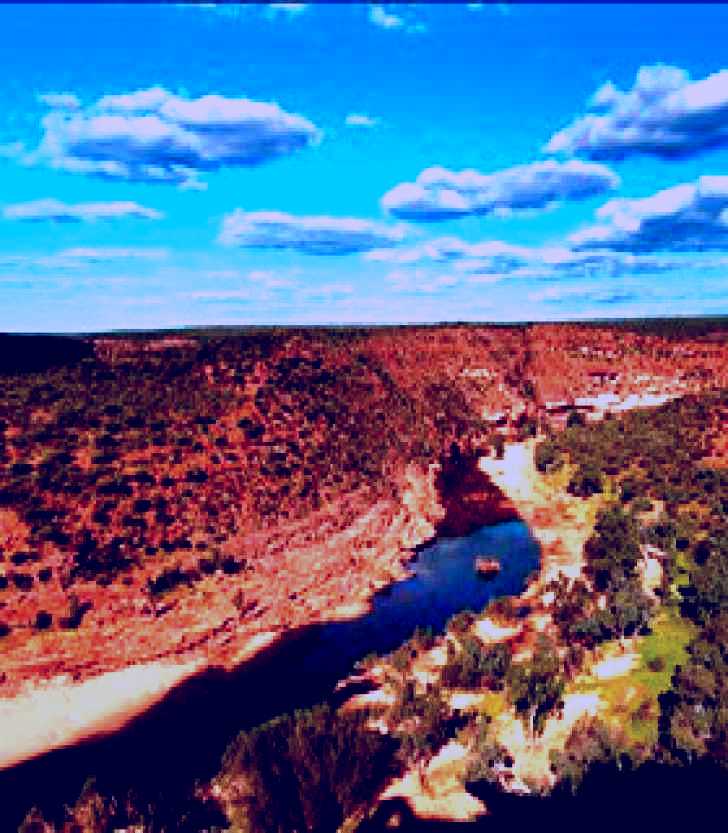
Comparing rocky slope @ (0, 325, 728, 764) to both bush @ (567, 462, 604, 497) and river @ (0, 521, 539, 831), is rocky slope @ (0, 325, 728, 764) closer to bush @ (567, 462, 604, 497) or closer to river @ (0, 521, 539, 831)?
river @ (0, 521, 539, 831)

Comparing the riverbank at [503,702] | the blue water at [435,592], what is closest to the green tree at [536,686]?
the riverbank at [503,702]

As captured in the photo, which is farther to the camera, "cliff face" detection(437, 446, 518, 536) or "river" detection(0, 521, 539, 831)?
"cliff face" detection(437, 446, 518, 536)

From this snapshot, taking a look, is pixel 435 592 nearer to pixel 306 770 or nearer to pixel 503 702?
pixel 503 702

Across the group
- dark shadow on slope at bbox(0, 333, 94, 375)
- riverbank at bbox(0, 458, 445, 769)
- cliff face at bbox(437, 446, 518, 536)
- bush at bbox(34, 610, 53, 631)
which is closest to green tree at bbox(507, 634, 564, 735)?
riverbank at bbox(0, 458, 445, 769)

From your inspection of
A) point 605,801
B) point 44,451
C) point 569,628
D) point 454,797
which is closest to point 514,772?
point 454,797

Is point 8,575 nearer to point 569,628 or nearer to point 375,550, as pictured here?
point 375,550

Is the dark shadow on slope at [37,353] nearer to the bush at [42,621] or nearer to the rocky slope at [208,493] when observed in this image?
the rocky slope at [208,493]
